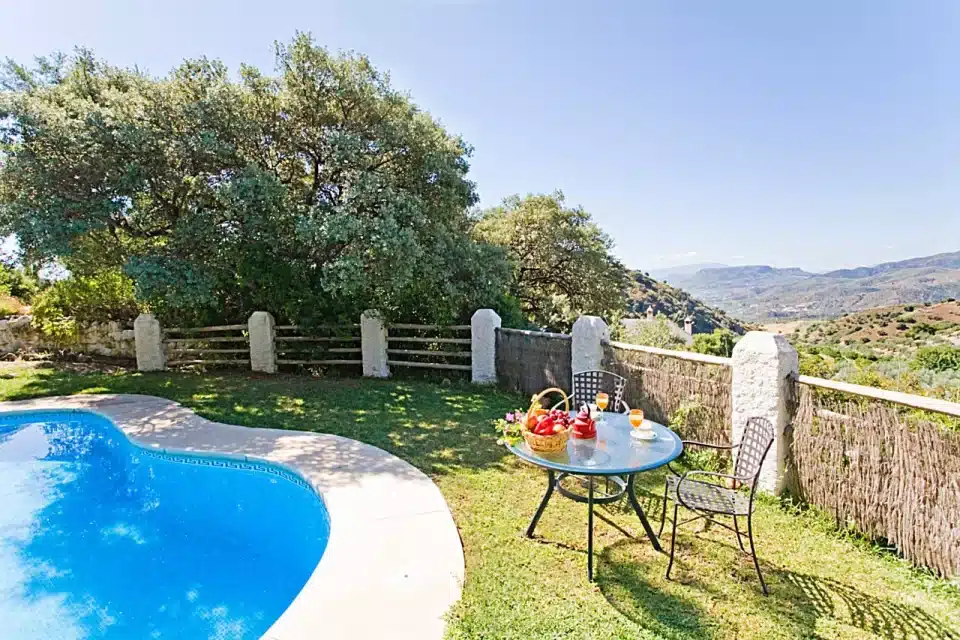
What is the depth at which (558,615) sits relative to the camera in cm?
275

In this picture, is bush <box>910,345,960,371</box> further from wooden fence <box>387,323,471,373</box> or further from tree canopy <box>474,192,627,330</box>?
tree canopy <box>474,192,627,330</box>

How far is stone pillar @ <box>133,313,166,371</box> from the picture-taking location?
10.8 m

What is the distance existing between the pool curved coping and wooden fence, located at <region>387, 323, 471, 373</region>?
12.3 ft

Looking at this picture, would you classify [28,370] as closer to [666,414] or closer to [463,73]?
[463,73]

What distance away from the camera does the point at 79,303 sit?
11500 mm

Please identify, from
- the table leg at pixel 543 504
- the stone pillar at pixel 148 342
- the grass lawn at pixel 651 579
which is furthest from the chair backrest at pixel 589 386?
the stone pillar at pixel 148 342

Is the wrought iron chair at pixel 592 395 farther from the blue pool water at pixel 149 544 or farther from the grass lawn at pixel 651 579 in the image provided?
the blue pool water at pixel 149 544

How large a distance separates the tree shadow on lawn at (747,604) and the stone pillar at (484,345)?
19.0 feet

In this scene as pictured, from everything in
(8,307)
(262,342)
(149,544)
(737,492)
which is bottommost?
(149,544)

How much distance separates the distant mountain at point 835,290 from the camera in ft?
96.2

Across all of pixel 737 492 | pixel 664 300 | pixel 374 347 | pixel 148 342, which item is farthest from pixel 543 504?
pixel 664 300

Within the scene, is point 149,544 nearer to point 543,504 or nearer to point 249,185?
point 543,504

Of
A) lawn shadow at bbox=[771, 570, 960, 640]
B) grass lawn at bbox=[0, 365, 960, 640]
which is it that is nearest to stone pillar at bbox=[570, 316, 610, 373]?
grass lawn at bbox=[0, 365, 960, 640]

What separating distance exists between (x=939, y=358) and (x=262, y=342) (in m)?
12.9
